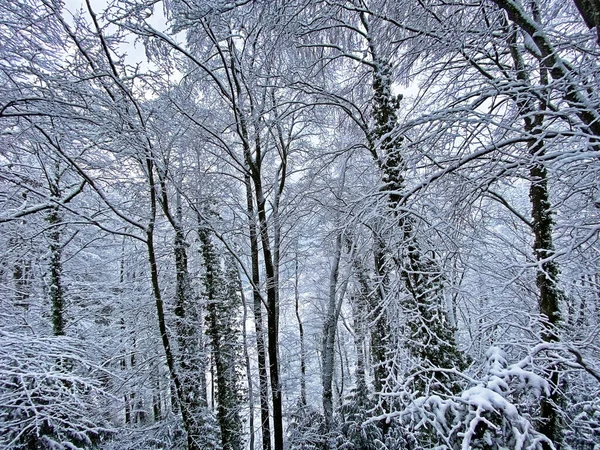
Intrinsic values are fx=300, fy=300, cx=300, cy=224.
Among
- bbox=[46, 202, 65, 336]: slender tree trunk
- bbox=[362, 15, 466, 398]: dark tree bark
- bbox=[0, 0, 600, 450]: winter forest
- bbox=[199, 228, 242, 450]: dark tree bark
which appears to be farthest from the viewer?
bbox=[199, 228, 242, 450]: dark tree bark

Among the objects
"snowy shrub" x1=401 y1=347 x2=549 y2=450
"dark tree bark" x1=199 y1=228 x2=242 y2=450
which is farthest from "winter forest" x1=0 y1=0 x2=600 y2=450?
"dark tree bark" x1=199 y1=228 x2=242 y2=450

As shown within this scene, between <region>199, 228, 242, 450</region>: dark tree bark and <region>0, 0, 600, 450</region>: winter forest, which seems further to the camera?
<region>199, 228, 242, 450</region>: dark tree bark

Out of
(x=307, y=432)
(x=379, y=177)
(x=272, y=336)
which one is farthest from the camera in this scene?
(x=307, y=432)

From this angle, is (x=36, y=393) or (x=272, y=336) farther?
(x=272, y=336)

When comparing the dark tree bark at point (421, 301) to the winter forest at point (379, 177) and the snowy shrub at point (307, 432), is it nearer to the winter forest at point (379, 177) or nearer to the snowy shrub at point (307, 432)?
the winter forest at point (379, 177)

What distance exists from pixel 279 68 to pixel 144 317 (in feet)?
26.7

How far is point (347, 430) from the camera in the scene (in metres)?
8.47

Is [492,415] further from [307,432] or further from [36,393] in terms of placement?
[307,432]

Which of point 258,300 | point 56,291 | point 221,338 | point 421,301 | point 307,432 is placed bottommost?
point 307,432

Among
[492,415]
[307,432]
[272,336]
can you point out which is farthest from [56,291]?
→ [492,415]

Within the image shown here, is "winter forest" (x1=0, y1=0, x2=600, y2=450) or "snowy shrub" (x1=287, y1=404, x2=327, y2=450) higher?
"winter forest" (x1=0, y1=0, x2=600, y2=450)

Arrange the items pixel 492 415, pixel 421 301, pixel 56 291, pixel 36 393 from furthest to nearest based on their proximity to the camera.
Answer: pixel 56 291 < pixel 421 301 < pixel 36 393 < pixel 492 415

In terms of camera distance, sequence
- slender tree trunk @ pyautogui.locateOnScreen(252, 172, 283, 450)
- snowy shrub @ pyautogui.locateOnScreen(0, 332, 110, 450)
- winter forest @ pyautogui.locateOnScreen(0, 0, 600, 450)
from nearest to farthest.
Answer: winter forest @ pyautogui.locateOnScreen(0, 0, 600, 450) → snowy shrub @ pyautogui.locateOnScreen(0, 332, 110, 450) → slender tree trunk @ pyautogui.locateOnScreen(252, 172, 283, 450)

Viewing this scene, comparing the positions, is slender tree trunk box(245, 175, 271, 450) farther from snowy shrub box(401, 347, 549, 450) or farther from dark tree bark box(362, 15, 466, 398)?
snowy shrub box(401, 347, 549, 450)
